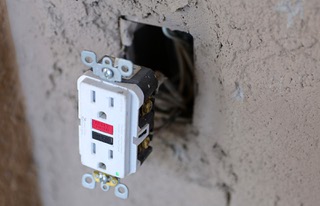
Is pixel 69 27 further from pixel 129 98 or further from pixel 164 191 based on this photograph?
pixel 164 191

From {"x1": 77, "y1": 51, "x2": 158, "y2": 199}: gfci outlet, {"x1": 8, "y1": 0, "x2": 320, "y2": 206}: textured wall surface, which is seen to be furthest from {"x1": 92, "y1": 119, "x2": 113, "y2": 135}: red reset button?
{"x1": 8, "y1": 0, "x2": 320, "y2": 206}: textured wall surface

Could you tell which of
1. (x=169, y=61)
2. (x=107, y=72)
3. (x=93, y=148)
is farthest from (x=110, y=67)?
(x=169, y=61)

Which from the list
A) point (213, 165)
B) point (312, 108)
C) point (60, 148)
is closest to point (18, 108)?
point (60, 148)

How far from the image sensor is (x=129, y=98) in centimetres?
60

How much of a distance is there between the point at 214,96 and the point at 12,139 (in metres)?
0.34

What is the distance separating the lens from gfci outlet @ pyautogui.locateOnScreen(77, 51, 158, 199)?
60 centimetres

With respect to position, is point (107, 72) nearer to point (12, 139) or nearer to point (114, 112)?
point (114, 112)

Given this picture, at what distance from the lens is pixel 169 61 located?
891 mm

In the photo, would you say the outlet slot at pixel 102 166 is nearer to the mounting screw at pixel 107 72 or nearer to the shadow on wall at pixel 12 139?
the mounting screw at pixel 107 72

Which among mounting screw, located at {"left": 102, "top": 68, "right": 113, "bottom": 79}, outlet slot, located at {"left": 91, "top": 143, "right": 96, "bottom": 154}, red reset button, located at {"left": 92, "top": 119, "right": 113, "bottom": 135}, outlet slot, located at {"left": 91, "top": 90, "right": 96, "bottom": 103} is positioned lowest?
outlet slot, located at {"left": 91, "top": 143, "right": 96, "bottom": 154}

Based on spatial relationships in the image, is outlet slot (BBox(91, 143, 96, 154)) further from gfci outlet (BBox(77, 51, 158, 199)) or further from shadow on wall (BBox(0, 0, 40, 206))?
shadow on wall (BBox(0, 0, 40, 206))

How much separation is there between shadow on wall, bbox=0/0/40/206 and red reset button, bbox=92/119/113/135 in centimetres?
22

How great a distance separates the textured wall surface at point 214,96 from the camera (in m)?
0.61

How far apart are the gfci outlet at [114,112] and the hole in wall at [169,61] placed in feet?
0.36
